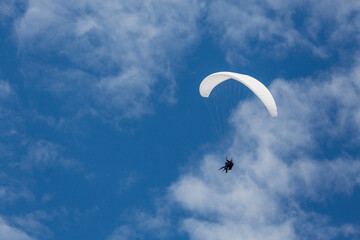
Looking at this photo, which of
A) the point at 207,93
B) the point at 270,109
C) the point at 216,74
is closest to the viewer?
the point at 270,109

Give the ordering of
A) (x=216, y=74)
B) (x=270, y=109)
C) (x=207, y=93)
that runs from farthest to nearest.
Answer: (x=207, y=93) → (x=216, y=74) → (x=270, y=109)

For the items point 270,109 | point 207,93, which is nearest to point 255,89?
point 270,109

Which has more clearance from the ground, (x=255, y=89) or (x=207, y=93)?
(x=207, y=93)

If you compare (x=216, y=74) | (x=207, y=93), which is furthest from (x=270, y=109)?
(x=207, y=93)

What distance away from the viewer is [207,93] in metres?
71.4

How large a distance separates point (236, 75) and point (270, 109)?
6.34 m

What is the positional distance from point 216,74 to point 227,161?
1252 cm

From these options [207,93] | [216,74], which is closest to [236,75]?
[216,74]

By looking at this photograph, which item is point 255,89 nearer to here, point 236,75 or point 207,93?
point 236,75

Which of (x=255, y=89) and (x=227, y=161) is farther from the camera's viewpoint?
(x=227, y=161)

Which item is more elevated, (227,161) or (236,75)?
(236,75)

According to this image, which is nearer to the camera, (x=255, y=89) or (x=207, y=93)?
(x=255, y=89)

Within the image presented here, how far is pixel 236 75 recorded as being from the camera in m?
62.5

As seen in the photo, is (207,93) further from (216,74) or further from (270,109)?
(270,109)
